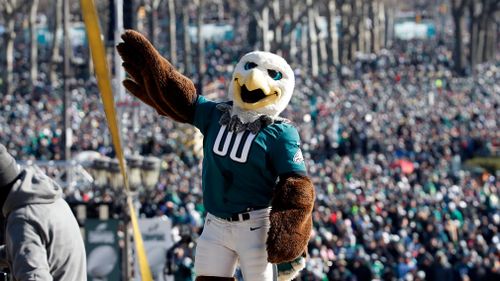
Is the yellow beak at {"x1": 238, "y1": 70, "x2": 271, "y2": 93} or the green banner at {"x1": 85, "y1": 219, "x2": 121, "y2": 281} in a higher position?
the yellow beak at {"x1": 238, "y1": 70, "x2": 271, "y2": 93}

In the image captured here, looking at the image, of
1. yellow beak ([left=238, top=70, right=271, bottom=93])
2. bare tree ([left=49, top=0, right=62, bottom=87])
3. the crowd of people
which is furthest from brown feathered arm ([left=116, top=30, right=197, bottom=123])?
bare tree ([left=49, top=0, right=62, bottom=87])

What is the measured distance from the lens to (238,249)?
7461 millimetres

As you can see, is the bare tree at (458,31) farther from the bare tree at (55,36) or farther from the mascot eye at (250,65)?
the mascot eye at (250,65)

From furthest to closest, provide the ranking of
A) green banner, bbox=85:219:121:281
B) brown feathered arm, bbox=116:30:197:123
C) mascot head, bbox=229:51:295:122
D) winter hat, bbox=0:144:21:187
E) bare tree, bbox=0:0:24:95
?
bare tree, bbox=0:0:24:95
green banner, bbox=85:219:121:281
brown feathered arm, bbox=116:30:197:123
mascot head, bbox=229:51:295:122
winter hat, bbox=0:144:21:187

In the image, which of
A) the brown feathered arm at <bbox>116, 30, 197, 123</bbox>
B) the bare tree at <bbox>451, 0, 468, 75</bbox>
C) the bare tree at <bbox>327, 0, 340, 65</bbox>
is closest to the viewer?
the brown feathered arm at <bbox>116, 30, 197, 123</bbox>

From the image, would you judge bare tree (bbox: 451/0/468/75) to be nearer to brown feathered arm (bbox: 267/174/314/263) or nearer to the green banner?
the green banner

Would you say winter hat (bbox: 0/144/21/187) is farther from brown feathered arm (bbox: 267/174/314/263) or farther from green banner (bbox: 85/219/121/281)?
green banner (bbox: 85/219/121/281)

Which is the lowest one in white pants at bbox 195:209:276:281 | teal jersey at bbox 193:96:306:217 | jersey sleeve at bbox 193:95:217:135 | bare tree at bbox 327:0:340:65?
bare tree at bbox 327:0:340:65

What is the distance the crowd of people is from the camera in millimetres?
20531

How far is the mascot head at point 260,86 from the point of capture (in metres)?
7.52

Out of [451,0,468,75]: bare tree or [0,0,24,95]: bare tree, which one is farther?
[451,0,468,75]: bare tree

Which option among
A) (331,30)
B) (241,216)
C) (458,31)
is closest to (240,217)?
(241,216)

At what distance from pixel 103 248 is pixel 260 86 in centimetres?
862

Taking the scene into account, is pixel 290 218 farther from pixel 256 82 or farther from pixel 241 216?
pixel 256 82
